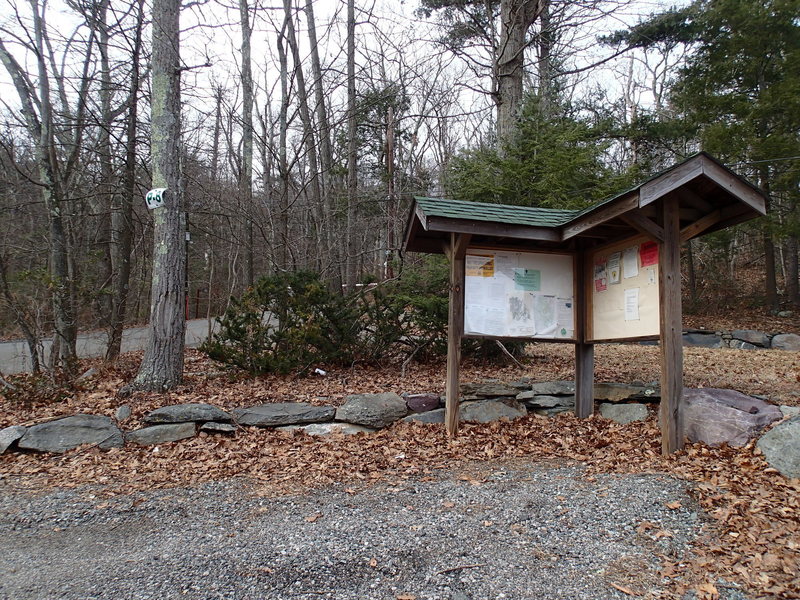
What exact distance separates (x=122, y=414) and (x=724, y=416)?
563cm

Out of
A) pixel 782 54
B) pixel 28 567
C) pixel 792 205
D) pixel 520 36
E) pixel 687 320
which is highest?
pixel 782 54

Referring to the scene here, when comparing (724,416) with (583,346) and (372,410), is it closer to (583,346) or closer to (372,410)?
(583,346)

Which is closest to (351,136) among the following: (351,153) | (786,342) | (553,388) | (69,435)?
(351,153)

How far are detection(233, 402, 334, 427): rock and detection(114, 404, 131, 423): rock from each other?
41.4 inches

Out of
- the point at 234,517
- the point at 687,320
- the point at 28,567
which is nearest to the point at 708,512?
the point at 234,517

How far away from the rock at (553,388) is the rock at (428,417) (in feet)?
3.65

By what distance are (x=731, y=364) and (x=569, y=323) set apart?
→ 4.66 m

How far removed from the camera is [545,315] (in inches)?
212

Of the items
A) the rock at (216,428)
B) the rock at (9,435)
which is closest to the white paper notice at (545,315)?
the rock at (216,428)

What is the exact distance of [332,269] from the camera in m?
10.3

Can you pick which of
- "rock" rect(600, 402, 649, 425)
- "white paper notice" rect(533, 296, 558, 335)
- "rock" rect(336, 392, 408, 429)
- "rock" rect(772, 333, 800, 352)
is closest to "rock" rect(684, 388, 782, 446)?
"rock" rect(600, 402, 649, 425)

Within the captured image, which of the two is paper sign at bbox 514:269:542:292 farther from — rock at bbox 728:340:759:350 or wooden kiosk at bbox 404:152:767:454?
rock at bbox 728:340:759:350

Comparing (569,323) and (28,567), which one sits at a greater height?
(569,323)

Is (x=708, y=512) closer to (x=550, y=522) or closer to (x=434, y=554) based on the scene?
(x=550, y=522)
